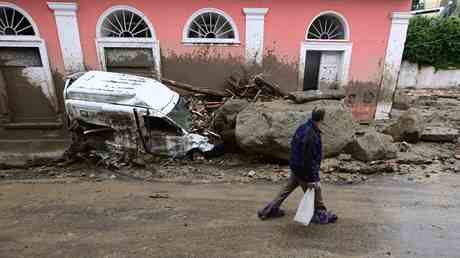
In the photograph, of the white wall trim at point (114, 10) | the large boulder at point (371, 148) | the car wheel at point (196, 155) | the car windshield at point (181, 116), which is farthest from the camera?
the white wall trim at point (114, 10)

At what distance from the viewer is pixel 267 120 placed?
6.87m

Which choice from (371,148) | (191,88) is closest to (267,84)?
(191,88)

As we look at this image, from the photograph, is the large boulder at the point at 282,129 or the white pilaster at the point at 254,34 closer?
the large boulder at the point at 282,129

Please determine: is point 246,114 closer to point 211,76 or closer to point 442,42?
point 211,76

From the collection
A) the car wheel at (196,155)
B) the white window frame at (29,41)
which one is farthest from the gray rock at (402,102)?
the white window frame at (29,41)

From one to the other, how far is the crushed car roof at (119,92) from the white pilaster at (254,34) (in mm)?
3561

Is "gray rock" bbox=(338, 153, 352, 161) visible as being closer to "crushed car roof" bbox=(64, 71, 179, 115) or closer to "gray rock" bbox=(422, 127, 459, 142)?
"gray rock" bbox=(422, 127, 459, 142)

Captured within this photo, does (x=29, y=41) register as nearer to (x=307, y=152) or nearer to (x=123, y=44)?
(x=123, y=44)

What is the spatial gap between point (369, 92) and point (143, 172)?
8.73 m

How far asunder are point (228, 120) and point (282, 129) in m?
1.80

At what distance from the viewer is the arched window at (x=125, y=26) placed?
29.8 feet

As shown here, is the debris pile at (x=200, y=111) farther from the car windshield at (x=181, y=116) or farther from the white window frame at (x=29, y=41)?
the white window frame at (x=29, y=41)

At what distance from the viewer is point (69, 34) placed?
894 centimetres

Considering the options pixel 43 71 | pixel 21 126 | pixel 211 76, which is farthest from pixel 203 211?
pixel 21 126
